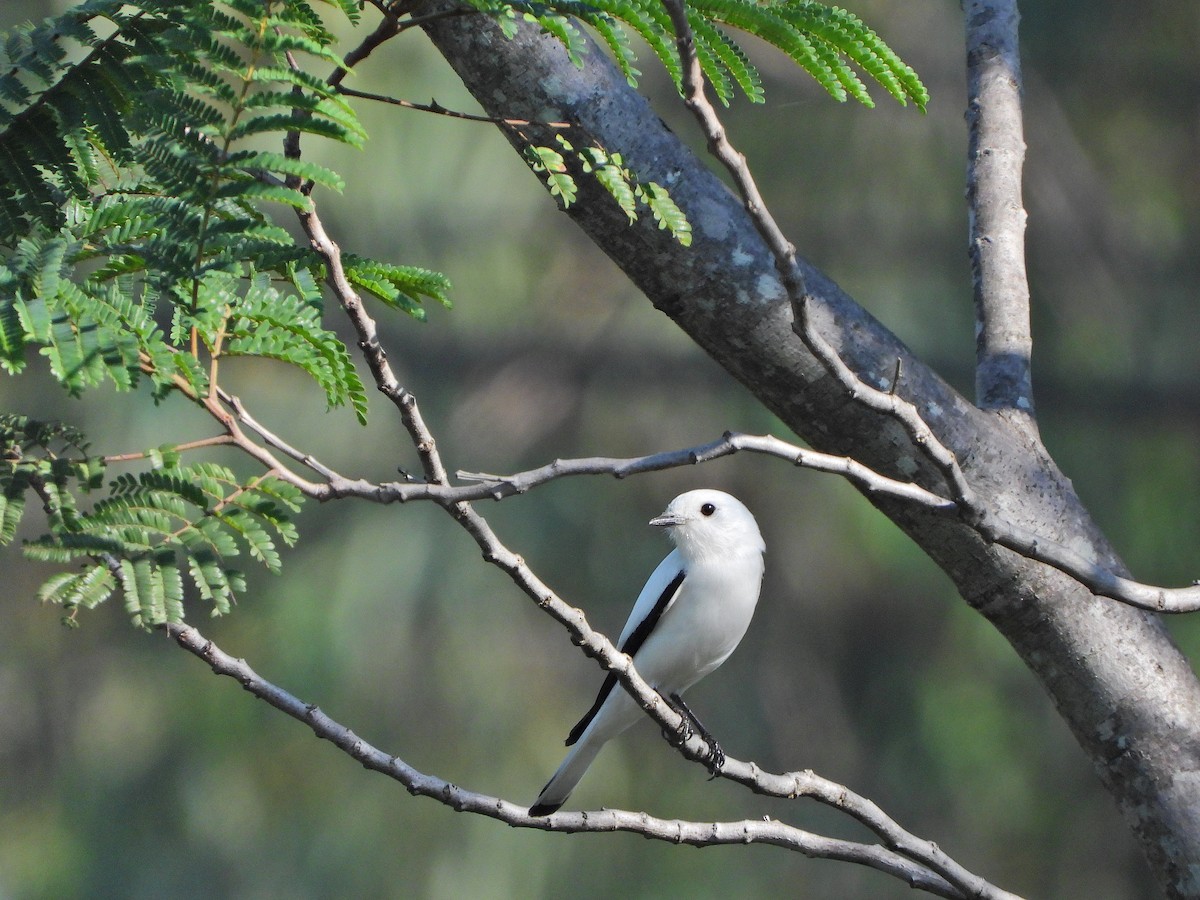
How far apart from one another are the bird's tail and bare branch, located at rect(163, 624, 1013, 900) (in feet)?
3.13

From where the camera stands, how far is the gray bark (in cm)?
192

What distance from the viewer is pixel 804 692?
5930mm

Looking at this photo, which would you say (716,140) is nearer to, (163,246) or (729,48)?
(729,48)

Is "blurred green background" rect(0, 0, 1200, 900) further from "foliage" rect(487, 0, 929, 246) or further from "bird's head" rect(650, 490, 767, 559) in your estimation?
"foliage" rect(487, 0, 929, 246)

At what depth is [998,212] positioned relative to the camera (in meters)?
2.38

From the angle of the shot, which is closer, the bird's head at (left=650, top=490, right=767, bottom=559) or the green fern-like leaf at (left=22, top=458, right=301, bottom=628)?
the green fern-like leaf at (left=22, top=458, right=301, bottom=628)

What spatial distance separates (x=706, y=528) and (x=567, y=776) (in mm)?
692

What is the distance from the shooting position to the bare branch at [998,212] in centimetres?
229

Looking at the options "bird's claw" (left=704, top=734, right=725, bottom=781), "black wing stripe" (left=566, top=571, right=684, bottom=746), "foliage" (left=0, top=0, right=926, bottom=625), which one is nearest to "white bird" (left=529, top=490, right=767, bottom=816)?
"black wing stripe" (left=566, top=571, right=684, bottom=746)

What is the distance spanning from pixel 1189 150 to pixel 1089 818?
3.34 metres

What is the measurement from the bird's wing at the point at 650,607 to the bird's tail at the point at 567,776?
0.04 m

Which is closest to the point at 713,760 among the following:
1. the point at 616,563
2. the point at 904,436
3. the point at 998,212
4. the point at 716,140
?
the point at 904,436

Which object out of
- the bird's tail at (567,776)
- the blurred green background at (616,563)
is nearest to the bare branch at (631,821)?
the bird's tail at (567,776)

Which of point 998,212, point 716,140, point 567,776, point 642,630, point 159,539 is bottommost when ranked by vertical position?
point 159,539
